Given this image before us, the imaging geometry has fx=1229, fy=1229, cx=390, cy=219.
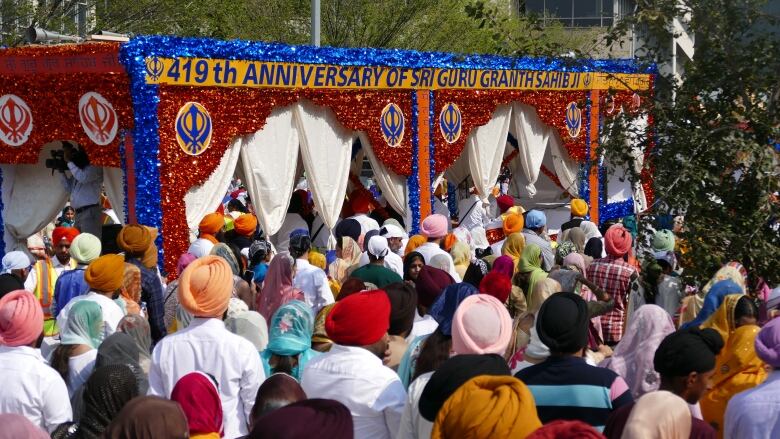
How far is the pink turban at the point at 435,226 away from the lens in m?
11.8

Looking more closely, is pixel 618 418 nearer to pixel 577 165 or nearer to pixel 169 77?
pixel 169 77

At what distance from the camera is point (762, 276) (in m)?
8.01

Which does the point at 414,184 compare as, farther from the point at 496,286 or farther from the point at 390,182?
the point at 496,286

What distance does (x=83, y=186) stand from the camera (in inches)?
585

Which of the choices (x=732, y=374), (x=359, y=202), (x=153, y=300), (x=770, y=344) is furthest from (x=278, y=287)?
(x=359, y=202)

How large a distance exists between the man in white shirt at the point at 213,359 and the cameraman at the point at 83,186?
29.4 feet

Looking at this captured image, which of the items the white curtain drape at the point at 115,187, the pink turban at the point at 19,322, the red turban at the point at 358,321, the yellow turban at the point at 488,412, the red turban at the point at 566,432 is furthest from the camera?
the white curtain drape at the point at 115,187

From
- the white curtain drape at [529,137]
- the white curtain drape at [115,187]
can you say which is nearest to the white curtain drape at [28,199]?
the white curtain drape at [115,187]

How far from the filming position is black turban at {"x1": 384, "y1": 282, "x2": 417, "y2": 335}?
660 cm

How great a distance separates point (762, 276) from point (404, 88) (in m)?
9.47

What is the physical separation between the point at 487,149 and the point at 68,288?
415 inches

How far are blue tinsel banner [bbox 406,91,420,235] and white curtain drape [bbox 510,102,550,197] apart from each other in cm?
277

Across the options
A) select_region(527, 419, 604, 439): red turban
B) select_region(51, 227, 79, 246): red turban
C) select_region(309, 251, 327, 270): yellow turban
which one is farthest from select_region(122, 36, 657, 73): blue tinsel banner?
select_region(527, 419, 604, 439): red turban

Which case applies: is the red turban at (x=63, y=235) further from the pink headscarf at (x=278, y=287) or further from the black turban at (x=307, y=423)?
the black turban at (x=307, y=423)
